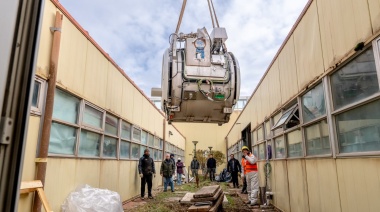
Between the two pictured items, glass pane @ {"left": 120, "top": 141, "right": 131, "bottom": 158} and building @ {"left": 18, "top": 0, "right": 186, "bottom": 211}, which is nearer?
building @ {"left": 18, "top": 0, "right": 186, "bottom": 211}

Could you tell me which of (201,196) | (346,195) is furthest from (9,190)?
(201,196)

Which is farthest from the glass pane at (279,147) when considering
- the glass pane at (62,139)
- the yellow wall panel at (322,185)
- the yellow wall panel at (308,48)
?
the glass pane at (62,139)

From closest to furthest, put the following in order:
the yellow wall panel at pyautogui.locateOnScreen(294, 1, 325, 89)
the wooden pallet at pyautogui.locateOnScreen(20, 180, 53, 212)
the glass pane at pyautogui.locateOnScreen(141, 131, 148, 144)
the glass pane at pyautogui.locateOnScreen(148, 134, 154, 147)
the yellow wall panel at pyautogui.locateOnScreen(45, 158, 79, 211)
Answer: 1. the wooden pallet at pyautogui.locateOnScreen(20, 180, 53, 212)
2. the yellow wall panel at pyautogui.locateOnScreen(294, 1, 325, 89)
3. the yellow wall panel at pyautogui.locateOnScreen(45, 158, 79, 211)
4. the glass pane at pyautogui.locateOnScreen(141, 131, 148, 144)
5. the glass pane at pyautogui.locateOnScreen(148, 134, 154, 147)

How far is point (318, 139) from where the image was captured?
15.8 feet

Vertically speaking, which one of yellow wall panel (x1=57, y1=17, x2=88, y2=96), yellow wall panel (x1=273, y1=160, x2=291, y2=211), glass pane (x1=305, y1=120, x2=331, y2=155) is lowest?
yellow wall panel (x1=273, y1=160, x2=291, y2=211)

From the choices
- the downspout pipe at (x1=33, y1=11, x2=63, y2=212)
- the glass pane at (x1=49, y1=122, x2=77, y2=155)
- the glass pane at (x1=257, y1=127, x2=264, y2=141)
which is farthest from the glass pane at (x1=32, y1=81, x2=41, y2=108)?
the glass pane at (x1=257, y1=127, x2=264, y2=141)

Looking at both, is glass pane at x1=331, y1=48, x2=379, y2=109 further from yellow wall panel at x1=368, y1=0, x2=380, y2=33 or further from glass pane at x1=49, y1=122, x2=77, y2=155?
glass pane at x1=49, y1=122, x2=77, y2=155

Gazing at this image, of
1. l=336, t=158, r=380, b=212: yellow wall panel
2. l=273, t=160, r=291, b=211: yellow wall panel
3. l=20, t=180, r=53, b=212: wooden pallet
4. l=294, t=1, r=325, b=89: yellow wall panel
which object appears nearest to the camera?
l=336, t=158, r=380, b=212: yellow wall panel

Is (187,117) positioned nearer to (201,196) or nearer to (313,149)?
(201,196)

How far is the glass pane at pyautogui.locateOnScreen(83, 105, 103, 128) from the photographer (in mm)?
6254

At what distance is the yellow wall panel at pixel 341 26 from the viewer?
10.6 feet

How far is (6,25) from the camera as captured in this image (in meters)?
1.25

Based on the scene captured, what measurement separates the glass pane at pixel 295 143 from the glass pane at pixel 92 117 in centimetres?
450

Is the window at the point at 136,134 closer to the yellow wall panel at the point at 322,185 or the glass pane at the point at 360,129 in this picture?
the yellow wall panel at the point at 322,185
